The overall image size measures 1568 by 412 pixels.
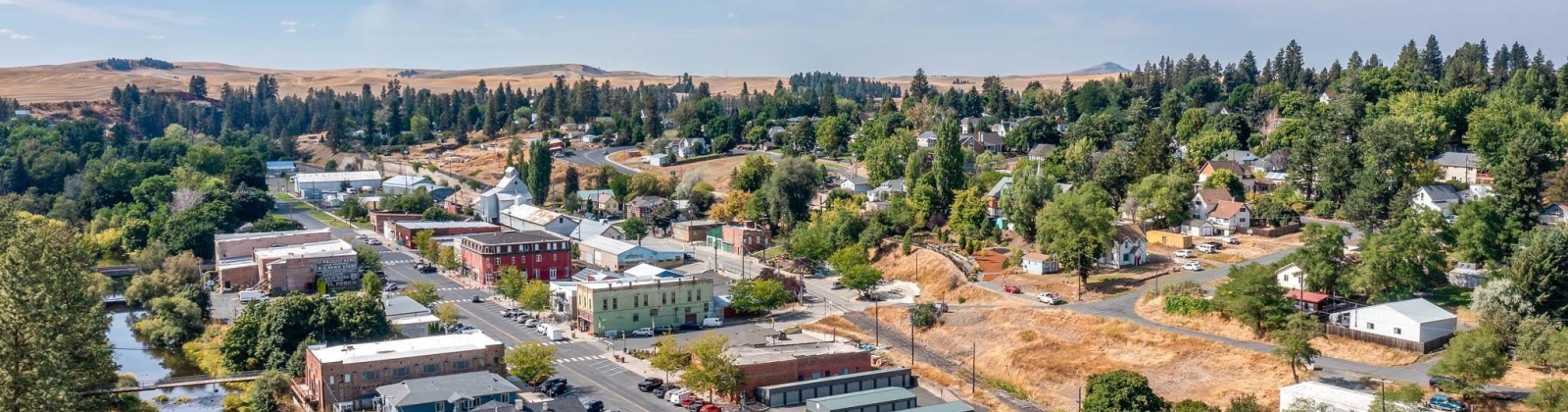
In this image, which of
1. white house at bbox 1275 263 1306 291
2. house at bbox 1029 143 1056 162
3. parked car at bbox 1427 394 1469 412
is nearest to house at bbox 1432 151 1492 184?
white house at bbox 1275 263 1306 291

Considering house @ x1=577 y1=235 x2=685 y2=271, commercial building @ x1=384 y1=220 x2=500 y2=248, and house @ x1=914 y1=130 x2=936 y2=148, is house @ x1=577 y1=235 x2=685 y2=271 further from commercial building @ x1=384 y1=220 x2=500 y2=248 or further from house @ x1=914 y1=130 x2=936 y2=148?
house @ x1=914 y1=130 x2=936 y2=148

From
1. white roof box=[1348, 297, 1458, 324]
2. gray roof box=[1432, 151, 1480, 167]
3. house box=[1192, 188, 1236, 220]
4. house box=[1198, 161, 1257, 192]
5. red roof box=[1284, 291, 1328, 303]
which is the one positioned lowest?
red roof box=[1284, 291, 1328, 303]

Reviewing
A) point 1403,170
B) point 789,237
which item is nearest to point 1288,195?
point 1403,170

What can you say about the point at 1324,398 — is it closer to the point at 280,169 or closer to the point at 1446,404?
the point at 1446,404

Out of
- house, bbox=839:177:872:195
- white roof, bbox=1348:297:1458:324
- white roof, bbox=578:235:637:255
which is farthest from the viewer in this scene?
house, bbox=839:177:872:195

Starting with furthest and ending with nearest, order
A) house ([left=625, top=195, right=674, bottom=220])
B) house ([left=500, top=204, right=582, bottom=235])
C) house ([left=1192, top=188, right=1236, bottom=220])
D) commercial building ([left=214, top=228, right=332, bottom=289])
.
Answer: house ([left=625, top=195, right=674, bottom=220]), house ([left=500, top=204, right=582, bottom=235]), commercial building ([left=214, top=228, right=332, bottom=289]), house ([left=1192, top=188, right=1236, bottom=220])

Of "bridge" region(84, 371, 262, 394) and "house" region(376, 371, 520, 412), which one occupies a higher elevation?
"house" region(376, 371, 520, 412)

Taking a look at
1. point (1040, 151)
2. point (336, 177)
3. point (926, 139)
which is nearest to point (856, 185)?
point (1040, 151)

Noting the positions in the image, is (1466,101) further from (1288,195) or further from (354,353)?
(354,353)

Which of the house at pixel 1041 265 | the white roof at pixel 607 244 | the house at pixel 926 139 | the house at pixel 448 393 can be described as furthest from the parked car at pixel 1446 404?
Answer: the house at pixel 926 139
